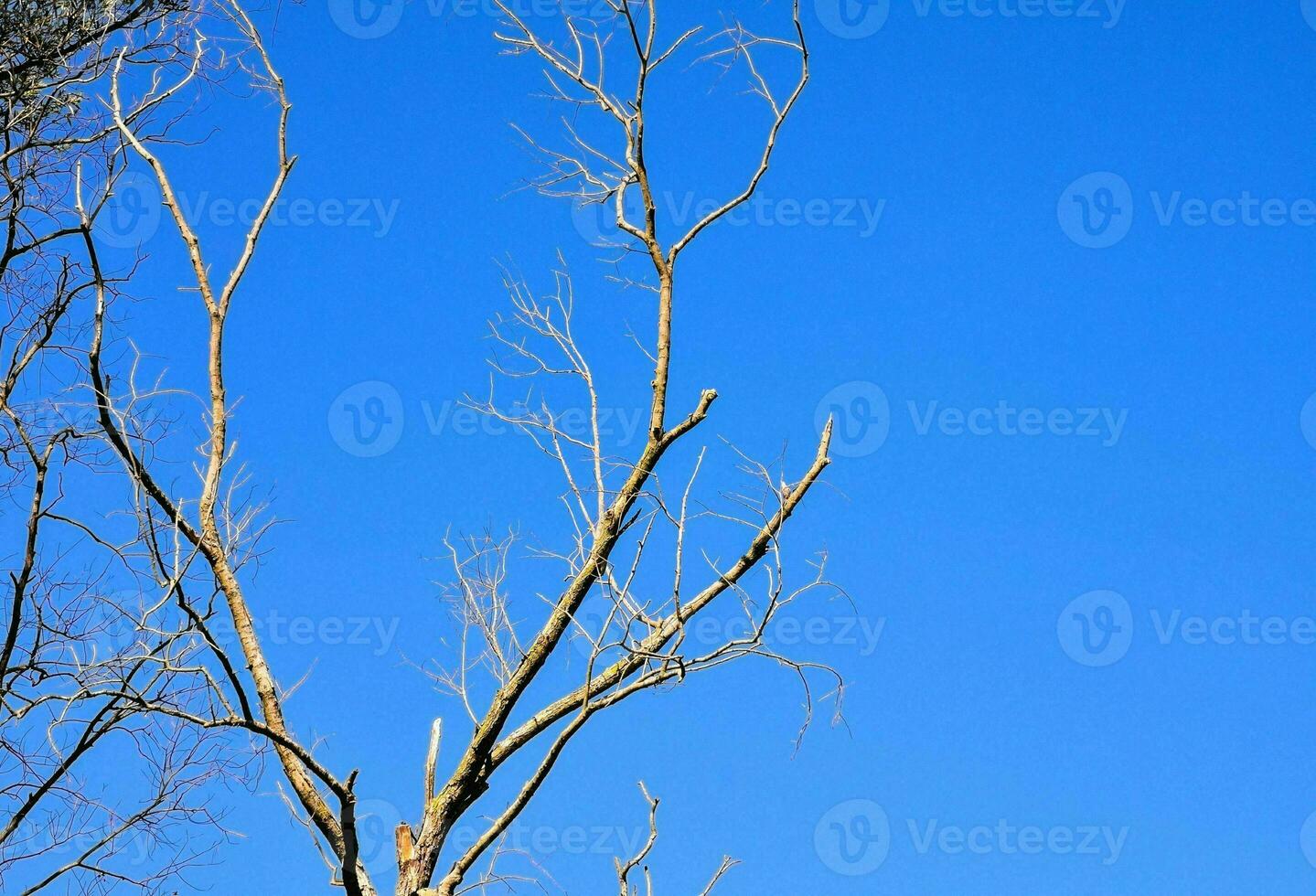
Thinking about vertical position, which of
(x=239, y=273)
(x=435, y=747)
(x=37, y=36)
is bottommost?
(x=435, y=747)

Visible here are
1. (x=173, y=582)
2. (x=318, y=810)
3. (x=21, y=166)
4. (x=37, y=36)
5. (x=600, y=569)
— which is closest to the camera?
(x=173, y=582)

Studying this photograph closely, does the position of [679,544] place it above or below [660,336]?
below

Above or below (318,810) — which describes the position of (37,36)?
above

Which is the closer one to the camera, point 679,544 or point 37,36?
point 679,544

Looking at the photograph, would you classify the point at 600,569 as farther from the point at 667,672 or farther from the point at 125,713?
the point at 125,713

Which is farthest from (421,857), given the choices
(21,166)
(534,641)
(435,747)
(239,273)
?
(21,166)

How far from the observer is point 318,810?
16.6ft

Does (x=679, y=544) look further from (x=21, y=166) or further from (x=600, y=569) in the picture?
(x=21, y=166)

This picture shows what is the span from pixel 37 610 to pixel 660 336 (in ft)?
9.05

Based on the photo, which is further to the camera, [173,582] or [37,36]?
[37,36]

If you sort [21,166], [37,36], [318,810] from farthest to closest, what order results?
1. [37,36]
2. [21,166]
3. [318,810]

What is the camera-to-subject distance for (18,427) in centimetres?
534

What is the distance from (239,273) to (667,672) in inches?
90.9

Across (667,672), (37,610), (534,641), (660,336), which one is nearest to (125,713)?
(37,610)
